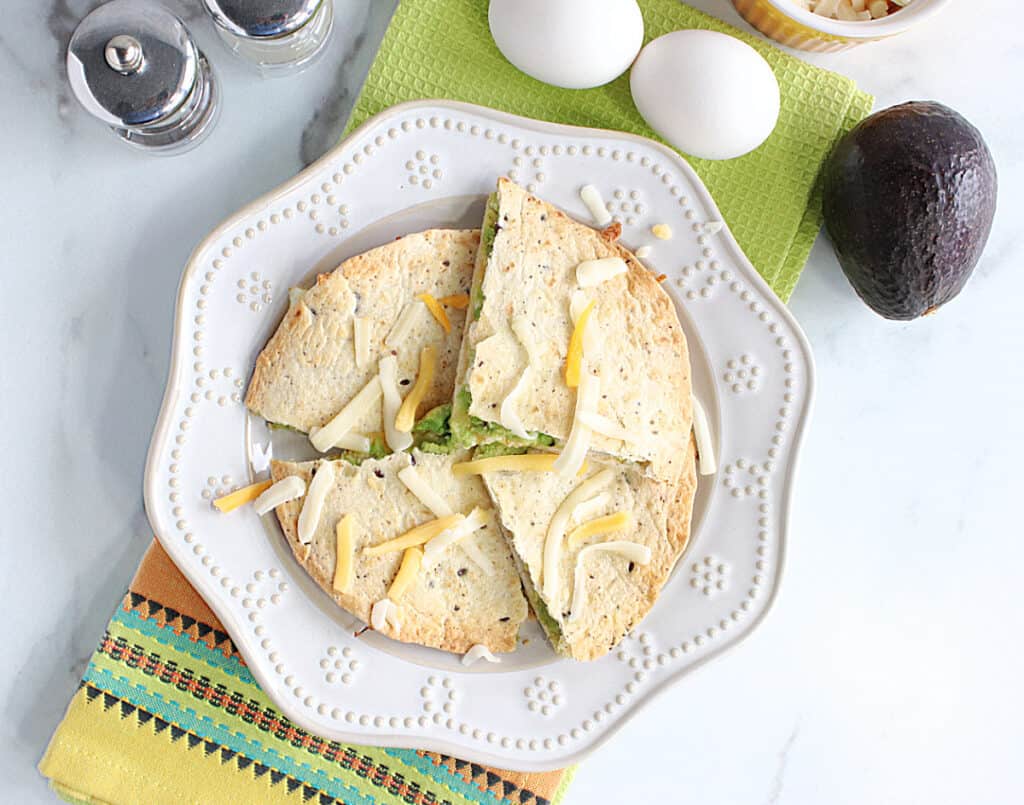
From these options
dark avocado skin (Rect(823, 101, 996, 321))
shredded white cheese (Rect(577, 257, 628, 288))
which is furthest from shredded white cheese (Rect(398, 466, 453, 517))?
dark avocado skin (Rect(823, 101, 996, 321))

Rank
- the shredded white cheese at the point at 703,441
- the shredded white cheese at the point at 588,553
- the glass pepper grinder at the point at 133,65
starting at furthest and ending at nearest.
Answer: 1. the shredded white cheese at the point at 703,441
2. the shredded white cheese at the point at 588,553
3. the glass pepper grinder at the point at 133,65

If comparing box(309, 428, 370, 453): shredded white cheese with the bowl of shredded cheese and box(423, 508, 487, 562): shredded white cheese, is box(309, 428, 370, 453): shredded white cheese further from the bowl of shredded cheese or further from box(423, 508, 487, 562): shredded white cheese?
the bowl of shredded cheese

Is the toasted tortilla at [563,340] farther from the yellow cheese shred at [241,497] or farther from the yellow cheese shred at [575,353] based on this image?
the yellow cheese shred at [241,497]

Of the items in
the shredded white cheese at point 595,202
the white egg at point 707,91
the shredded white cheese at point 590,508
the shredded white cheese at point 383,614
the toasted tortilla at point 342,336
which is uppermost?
the white egg at point 707,91

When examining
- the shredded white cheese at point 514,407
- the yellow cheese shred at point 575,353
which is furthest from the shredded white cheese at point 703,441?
the shredded white cheese at point 514,407

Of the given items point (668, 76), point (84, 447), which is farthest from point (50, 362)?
point (668, 76)

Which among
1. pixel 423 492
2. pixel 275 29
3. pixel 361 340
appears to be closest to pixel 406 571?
pixel 423 492

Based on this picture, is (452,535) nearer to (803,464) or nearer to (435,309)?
(435,309)
